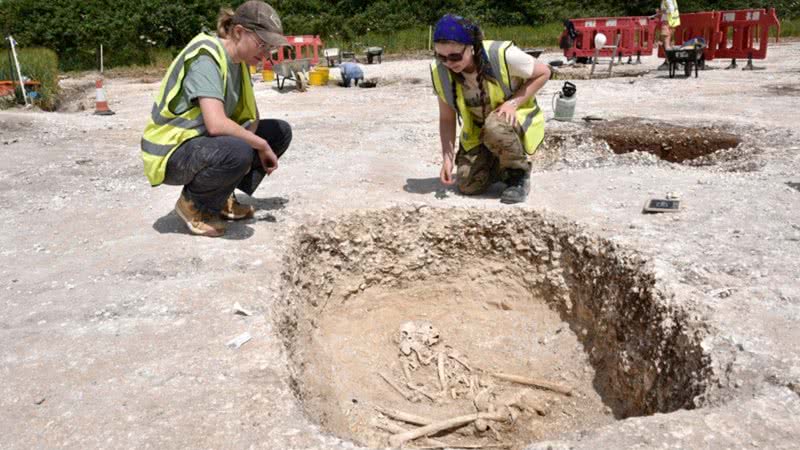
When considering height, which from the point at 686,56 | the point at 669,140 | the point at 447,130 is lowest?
the point at 669,140

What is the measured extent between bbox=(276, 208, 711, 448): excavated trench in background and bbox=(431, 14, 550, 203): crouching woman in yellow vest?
14.4 inches

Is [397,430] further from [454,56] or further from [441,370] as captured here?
[454,56]

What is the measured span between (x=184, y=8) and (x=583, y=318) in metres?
23.9

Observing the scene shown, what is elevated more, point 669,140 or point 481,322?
point 669,140

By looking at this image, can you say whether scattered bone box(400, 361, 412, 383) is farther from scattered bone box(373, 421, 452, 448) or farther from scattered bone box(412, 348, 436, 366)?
scattered bone box(373, 421, 452, 448)

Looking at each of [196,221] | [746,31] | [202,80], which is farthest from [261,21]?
[746,31]

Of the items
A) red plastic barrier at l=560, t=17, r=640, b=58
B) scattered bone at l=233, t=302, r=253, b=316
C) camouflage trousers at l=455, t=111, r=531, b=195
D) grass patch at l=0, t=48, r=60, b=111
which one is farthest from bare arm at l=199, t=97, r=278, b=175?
red plastic barrier at l=560, t=17, r=640, b=58

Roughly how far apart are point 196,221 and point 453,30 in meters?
2.01

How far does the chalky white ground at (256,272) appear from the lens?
2227 millimetres

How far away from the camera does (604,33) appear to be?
15.4 meters

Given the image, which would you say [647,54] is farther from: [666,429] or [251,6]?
[666,429]

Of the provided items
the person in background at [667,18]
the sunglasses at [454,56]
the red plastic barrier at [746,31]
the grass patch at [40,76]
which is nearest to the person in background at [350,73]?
the grass patch at [40,76]

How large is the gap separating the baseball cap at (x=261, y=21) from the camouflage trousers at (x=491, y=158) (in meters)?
1.59

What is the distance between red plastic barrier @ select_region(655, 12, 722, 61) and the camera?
13.6 m
